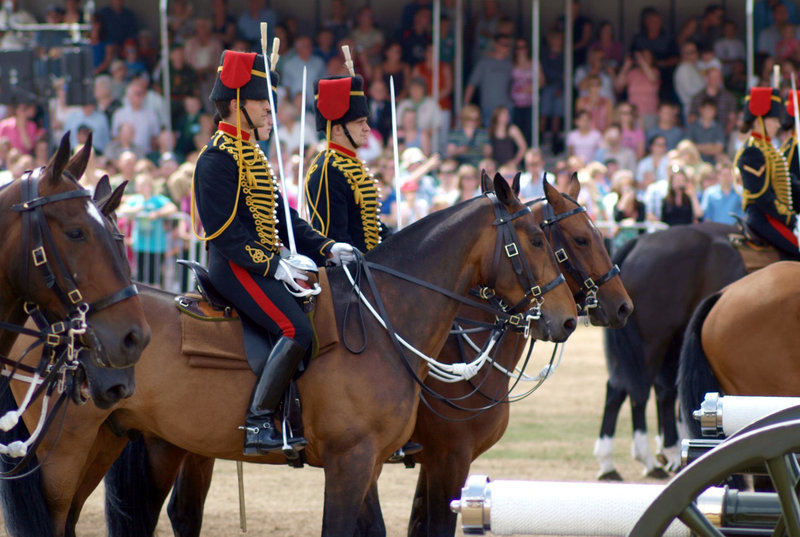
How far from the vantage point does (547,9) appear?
63.4ft

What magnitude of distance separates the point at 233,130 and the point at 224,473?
4538mm

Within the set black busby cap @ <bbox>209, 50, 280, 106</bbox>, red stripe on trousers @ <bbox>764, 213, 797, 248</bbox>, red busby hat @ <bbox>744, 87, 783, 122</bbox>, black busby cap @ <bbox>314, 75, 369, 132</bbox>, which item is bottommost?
red stripe on trousers @ <bbox>764, 213, 797, 248</bbox>

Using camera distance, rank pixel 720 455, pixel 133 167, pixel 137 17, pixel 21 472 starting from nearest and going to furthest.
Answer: pixel 720 455 < pixel 21 472 < pixel 133 167 < pixel 137 17

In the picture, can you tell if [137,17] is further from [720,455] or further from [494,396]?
[720,455]

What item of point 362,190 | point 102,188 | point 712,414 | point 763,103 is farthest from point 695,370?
point 102,188

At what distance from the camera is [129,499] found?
20.8ft

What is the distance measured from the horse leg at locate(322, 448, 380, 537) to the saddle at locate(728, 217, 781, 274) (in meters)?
4.58

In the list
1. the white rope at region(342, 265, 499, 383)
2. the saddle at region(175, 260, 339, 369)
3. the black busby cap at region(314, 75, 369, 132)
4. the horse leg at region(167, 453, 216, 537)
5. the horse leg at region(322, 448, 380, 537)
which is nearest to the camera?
the horse leg at region(322, 448, 380, 537)

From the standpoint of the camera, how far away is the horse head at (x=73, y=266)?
14.3ft

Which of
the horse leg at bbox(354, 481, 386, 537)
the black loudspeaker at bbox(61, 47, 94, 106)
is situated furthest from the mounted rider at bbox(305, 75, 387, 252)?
the black loudspeaker at bbox(61, 47, 94, 106)

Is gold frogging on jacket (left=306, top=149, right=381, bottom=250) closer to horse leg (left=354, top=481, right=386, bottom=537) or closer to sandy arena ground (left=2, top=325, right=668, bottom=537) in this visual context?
horse leg (left=354, top=481, right=386, bottom=537)

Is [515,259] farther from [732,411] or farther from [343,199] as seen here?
[732,411]

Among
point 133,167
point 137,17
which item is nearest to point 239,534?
point 133,167

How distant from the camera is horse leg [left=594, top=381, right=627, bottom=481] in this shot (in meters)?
9.19
